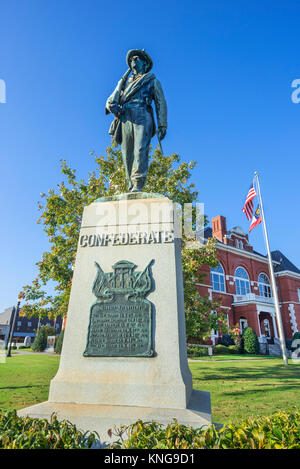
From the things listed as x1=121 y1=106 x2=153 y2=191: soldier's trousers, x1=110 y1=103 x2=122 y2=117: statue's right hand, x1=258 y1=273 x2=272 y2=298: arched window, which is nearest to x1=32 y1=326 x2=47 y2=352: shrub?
x1=121 y1=106 x2=153 y2=191: soldier's trousers

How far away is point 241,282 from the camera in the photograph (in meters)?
34.4

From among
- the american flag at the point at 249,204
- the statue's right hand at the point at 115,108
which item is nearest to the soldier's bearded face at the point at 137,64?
the statue's right hand at the point at 115,108

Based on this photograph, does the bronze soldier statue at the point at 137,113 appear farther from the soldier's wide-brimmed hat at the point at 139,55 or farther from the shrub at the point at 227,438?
the shrub at the point at 227,438

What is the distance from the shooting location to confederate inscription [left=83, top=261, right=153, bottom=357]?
352 centimetres

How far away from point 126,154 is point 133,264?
218 centimetres

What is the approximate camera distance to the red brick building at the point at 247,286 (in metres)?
31.2

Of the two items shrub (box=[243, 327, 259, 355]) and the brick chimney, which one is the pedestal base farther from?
the brick chimney

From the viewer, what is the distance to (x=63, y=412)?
9.92 ft

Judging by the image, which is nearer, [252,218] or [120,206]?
[120,206]

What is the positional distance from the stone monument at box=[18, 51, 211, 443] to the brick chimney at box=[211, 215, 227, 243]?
32.1 m

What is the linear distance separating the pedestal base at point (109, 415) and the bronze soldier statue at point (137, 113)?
127 inches
